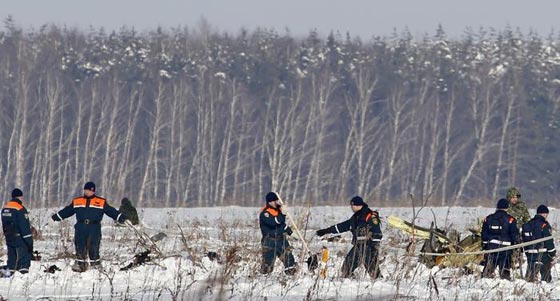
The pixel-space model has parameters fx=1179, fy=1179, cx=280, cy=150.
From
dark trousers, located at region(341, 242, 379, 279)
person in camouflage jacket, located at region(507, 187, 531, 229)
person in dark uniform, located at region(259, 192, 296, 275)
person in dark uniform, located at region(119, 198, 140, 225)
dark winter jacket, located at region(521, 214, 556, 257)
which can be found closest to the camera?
dark trousers, located at region(341, 242, 379, 279)

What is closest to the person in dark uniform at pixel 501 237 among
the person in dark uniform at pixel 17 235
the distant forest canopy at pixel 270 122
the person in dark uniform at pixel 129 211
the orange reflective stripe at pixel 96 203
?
the orange reflective stripe at pixel 96 203

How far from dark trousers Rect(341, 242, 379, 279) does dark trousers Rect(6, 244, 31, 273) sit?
4294 mm

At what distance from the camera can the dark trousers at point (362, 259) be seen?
1562 cm

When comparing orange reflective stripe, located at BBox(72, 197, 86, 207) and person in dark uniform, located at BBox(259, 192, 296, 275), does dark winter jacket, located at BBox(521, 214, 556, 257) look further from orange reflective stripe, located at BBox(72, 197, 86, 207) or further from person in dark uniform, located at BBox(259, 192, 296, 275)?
orange reflective stripe, located at BBox(72, 197, 86, 207)

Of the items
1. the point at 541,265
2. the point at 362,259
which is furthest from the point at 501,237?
the point at 362,259

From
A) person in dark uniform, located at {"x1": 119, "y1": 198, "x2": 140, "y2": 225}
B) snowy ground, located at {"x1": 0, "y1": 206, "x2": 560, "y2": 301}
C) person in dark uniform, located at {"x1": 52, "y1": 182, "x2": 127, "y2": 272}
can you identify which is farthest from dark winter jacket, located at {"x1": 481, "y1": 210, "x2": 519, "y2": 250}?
person in dark uniform, located at {"x1": 119, "y1": 198, "x2": 140, "y2": 225}

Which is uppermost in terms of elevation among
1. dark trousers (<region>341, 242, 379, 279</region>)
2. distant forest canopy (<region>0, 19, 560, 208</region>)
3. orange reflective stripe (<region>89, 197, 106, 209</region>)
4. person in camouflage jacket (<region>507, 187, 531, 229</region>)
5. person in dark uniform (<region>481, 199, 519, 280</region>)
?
distant forest canopy (<region>0, 19, 560, 208</region>)

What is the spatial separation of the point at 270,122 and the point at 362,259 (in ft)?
173

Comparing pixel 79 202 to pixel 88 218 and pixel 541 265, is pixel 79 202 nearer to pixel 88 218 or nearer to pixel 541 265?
pixel 88 218

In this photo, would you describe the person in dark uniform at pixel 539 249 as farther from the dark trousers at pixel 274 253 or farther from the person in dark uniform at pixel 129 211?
the person in dark uniform at pixel 129 211

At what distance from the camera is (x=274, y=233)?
53.9 ft

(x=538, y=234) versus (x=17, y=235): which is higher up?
(x=538, y=234)

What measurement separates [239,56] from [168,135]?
488 inches

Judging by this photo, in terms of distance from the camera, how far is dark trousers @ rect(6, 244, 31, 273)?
628 inches
